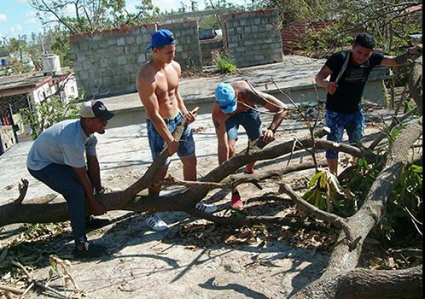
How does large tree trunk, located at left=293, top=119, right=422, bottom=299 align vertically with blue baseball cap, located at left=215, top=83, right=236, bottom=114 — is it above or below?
below

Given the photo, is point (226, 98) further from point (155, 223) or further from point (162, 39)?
point (155, 223)

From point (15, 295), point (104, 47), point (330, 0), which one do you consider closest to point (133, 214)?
point (15, 295)

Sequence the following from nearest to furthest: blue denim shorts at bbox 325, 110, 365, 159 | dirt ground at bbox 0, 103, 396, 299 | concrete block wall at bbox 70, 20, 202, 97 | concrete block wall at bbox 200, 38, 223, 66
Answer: dirt ground at bbox 0, 103, 396, 299
blue denim shorts at bbox 325, 110, 365, 159
concrete block wall at bbox 70, 20, 202, 97
concrete block wall at bbox 200, 38, 223, 66

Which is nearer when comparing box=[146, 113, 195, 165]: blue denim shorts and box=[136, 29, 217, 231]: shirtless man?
box=[136, 29, 217, 231]: shirtless man

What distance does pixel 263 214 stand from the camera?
4.53m

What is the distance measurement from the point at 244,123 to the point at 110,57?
32.9 feet

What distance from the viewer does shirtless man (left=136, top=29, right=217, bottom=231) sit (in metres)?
4.28

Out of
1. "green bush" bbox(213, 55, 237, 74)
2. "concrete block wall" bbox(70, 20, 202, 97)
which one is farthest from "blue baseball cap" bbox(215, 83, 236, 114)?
"green bush" bbox(213, 55, 237, 74)

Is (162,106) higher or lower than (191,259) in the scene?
higher

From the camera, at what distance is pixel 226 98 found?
457cm

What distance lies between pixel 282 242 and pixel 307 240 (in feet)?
0.64

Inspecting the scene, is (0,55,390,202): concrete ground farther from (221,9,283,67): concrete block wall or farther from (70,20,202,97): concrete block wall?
(221,9,283,67): concrete block wall

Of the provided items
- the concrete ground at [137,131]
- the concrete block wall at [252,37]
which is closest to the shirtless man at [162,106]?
the concrete ground at [137,131]

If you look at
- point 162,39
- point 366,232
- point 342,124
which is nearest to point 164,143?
point 162,39
